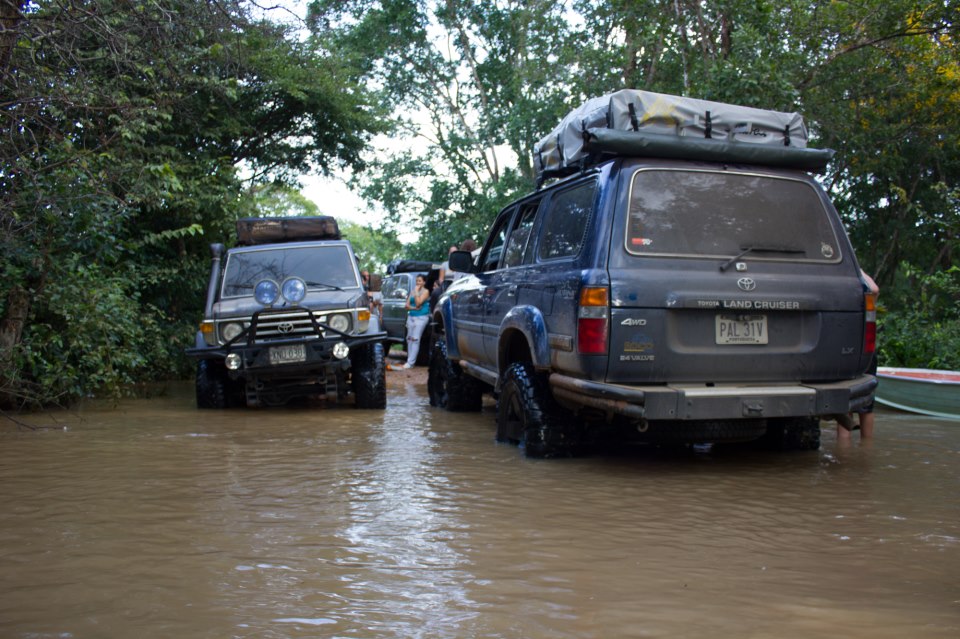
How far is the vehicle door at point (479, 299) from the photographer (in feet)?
24.0

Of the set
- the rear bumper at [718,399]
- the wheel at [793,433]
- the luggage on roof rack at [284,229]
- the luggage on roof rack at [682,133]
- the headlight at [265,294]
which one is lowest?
the wheel at [793,433]

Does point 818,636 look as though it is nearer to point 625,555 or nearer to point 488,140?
point 625,555

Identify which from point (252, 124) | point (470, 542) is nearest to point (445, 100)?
point (252, 124)

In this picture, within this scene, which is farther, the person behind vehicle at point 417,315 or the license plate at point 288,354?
the person behind vehicle at point 417,315

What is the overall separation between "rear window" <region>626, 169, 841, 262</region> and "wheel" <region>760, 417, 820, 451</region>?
1.26 m

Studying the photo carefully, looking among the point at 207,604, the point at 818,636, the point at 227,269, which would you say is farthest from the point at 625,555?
the point at 227,269

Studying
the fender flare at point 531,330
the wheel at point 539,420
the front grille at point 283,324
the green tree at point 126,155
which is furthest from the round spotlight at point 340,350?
the wheel at point 539,420

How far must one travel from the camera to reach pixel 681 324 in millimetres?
5141

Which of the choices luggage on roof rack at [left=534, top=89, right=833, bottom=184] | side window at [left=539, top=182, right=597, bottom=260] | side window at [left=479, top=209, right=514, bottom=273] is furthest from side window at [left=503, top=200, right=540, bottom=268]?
luggage on roof rack at [left=534, top=89, right=833, bottom=184]

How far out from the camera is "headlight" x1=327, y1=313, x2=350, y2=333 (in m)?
8.89

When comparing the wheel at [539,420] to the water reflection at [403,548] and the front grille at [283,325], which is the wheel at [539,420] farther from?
the front grille at [283,325]

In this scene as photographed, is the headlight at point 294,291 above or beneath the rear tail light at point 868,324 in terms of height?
above

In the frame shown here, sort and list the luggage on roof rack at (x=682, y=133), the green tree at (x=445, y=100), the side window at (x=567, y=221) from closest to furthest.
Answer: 1. the luggage on roof rack at (x=682, y=133)
2. the side window at (x=567, y=221)
3. the green tree at (x=445, y=100)

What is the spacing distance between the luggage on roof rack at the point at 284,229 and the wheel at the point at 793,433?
5.62 m
